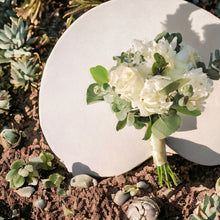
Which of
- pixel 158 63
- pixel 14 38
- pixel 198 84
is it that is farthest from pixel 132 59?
pixel 14 38

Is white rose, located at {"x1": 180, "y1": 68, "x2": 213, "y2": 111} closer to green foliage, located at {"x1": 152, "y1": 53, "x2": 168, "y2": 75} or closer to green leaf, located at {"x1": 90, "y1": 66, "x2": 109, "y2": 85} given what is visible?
green foliage, located at {"x1": 152, "y1": 53, "x2": 168, "y2": 75}

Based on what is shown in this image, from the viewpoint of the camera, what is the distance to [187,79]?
1.07 metres

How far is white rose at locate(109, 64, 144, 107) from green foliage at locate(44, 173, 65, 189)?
629 mm

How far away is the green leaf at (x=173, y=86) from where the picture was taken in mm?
1065

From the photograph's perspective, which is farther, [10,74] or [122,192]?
[10,74]

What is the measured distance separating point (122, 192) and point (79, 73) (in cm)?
49

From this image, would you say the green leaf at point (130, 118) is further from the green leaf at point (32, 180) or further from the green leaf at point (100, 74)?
the green leaf at point (32, 180)

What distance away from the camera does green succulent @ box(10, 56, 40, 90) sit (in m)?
1.79

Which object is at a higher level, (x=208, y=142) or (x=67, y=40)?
(x=67, y=40)

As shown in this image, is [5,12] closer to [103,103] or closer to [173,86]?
[103,103]

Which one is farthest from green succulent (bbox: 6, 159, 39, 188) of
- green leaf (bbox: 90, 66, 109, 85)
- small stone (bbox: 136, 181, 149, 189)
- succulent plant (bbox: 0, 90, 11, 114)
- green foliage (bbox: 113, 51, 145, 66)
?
green foliage (bbox: 113, 51, 145, 66)

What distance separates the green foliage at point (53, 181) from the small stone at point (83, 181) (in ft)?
0.20

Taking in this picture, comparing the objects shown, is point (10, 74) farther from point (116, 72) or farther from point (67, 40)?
point (116, 72)

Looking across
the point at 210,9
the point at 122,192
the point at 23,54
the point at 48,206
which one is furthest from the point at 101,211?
the point at 210,9
